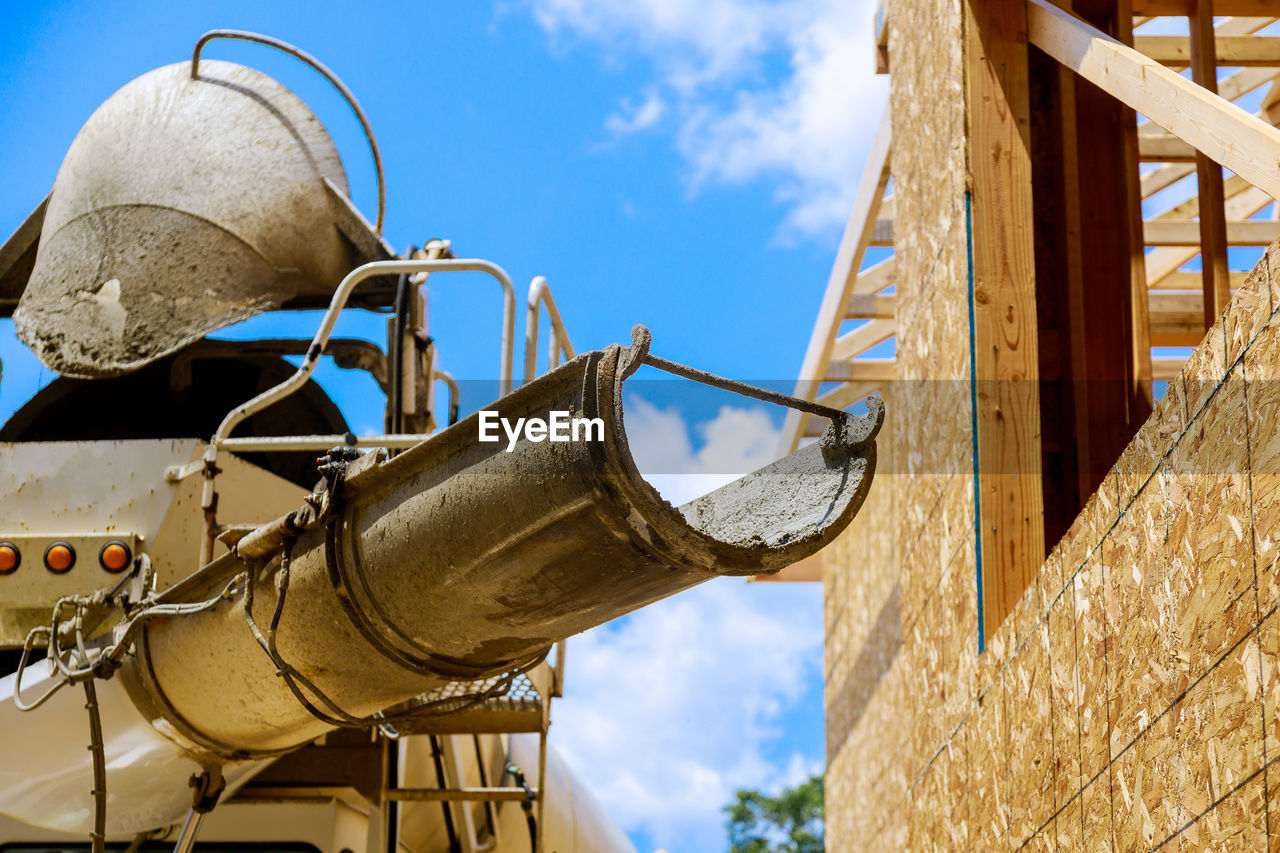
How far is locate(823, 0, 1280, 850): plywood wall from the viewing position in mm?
2826

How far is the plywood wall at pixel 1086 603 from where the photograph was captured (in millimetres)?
2826

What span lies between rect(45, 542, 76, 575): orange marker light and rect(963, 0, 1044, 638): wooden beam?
3286 mm

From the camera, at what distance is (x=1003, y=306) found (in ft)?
17.3

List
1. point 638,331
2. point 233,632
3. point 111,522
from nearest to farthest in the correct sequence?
point 638,331 → point 233,632 → point 111,522

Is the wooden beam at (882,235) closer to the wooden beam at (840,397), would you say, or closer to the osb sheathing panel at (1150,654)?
the wooden beam at (840,397)

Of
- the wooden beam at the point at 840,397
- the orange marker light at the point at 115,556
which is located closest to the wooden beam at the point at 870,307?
the wooden beam at the point at 840,397

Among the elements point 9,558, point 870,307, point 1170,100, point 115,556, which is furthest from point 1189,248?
point 9,558

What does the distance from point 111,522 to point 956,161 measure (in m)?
3.60

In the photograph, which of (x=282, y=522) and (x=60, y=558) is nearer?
(x=282, y=522)

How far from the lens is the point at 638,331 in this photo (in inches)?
106

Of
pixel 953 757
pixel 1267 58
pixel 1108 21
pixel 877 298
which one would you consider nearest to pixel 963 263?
pixel 1108 21

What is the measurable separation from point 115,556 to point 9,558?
42 cm

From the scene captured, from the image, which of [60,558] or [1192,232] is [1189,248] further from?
[60,558]

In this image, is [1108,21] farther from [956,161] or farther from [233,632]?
[233,632]
